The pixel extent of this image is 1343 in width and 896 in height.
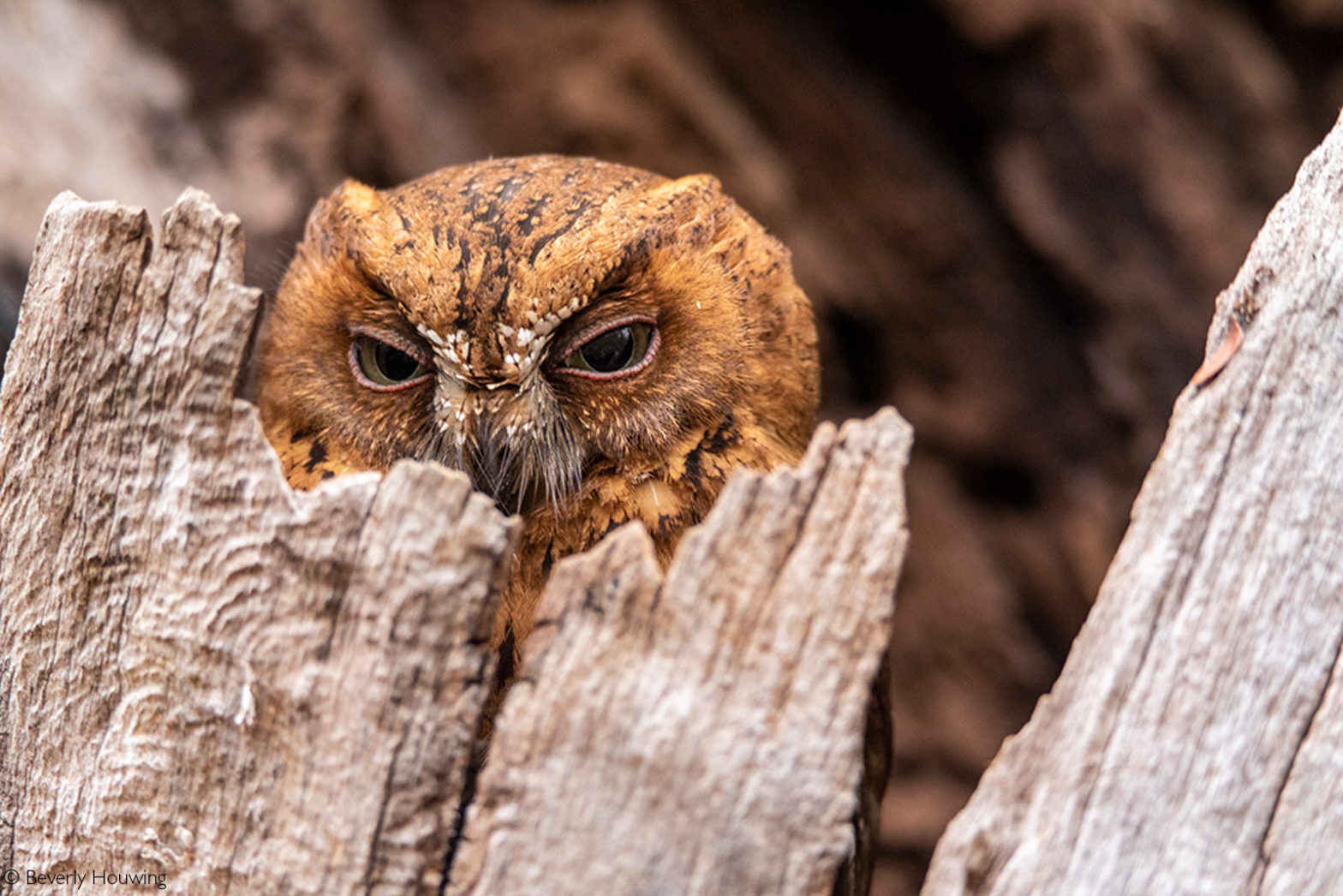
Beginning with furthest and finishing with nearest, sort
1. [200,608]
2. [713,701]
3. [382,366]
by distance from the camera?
[382,366] → [200,608] → [713,701]

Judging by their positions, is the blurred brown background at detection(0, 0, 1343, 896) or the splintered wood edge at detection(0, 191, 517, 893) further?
the blurred brown background at detection(0, 0, 1343, 896)

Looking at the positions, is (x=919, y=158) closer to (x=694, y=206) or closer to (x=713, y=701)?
(x=694, y=206)

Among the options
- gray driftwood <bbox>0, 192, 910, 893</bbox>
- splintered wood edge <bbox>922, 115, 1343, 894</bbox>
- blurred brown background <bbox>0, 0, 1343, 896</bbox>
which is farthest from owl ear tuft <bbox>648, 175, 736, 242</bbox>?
blurred brown background <bbox>0, 0, 1343, 896</bbox>

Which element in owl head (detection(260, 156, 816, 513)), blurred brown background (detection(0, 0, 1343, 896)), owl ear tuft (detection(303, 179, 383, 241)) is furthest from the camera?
blurred brown background (detection(0, 0, 1343, 896))

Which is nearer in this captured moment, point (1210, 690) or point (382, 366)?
point (1210, 690)

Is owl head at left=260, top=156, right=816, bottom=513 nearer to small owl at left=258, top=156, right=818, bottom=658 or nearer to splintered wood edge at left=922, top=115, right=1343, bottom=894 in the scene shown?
small owl at left=258, top=156, right=818, bottom=658

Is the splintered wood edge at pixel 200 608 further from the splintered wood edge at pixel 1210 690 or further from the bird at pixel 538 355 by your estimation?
the splintered wood edge at pixel 1210 690

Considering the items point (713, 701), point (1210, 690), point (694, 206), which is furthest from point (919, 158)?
point (713, 701)
